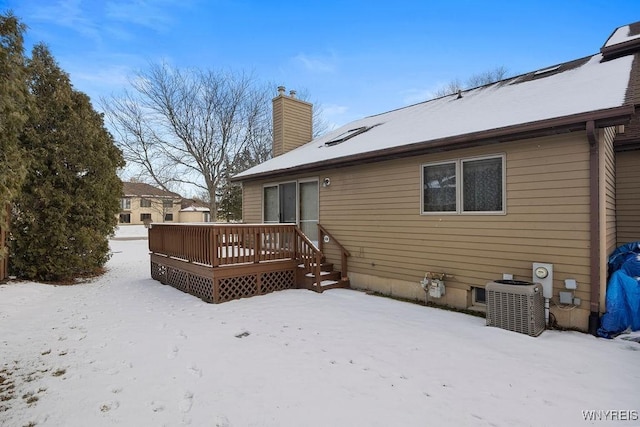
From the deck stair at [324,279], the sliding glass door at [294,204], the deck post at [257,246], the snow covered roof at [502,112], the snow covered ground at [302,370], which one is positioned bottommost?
the snow covered ground at [302,370]

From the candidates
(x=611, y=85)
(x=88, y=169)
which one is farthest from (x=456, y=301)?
(x=88, y=169)

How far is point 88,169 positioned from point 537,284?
Result: 1020cm

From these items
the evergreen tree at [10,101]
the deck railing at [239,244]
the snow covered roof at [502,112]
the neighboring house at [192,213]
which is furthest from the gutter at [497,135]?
the neighboring house at [192,213]

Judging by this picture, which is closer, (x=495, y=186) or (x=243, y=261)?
(x=495, y=186)

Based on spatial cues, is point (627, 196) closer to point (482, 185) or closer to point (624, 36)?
point (482, 185)

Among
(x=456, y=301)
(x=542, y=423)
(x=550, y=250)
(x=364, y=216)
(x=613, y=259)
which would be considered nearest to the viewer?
(x=542, y=423)

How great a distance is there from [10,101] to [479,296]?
21.3ft

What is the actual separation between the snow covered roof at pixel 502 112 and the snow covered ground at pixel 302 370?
9.38 ft

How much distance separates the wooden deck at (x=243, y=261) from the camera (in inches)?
254

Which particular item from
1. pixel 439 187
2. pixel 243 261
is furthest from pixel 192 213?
pixel 439 187

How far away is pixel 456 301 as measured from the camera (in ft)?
19.0

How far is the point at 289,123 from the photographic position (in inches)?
481

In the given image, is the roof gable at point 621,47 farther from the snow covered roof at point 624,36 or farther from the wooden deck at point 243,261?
the wooden deck at point 243,261

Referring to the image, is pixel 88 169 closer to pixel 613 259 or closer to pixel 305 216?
pixel 305 216
